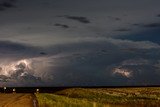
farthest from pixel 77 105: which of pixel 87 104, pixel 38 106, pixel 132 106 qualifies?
pixel 132 106

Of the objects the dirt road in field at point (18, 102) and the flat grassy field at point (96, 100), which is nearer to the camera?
the flat grassy field at point (96, 100)

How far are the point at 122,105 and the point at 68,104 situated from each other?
8.12 metres

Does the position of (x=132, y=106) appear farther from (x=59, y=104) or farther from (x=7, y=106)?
(x=7, y=106)

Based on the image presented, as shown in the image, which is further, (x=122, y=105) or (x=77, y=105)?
(x=122, y=105)

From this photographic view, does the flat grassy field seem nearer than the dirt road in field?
Yes

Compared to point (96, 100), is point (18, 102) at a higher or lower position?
higher

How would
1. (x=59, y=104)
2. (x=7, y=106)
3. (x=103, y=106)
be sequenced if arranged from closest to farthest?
(x=103, y=106) → (x=59, y=104) → (x=7, y=106)

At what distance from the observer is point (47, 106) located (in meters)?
47.9

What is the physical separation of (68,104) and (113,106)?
5.73 metres

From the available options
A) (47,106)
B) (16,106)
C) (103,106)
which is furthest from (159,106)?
(16,106)

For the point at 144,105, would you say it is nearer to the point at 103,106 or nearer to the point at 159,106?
the point at 159,106

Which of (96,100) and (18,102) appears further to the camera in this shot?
(18,102)

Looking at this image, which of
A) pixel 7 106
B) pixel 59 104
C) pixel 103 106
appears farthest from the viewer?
pixel 7 106

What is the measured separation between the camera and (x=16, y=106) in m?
51.4
